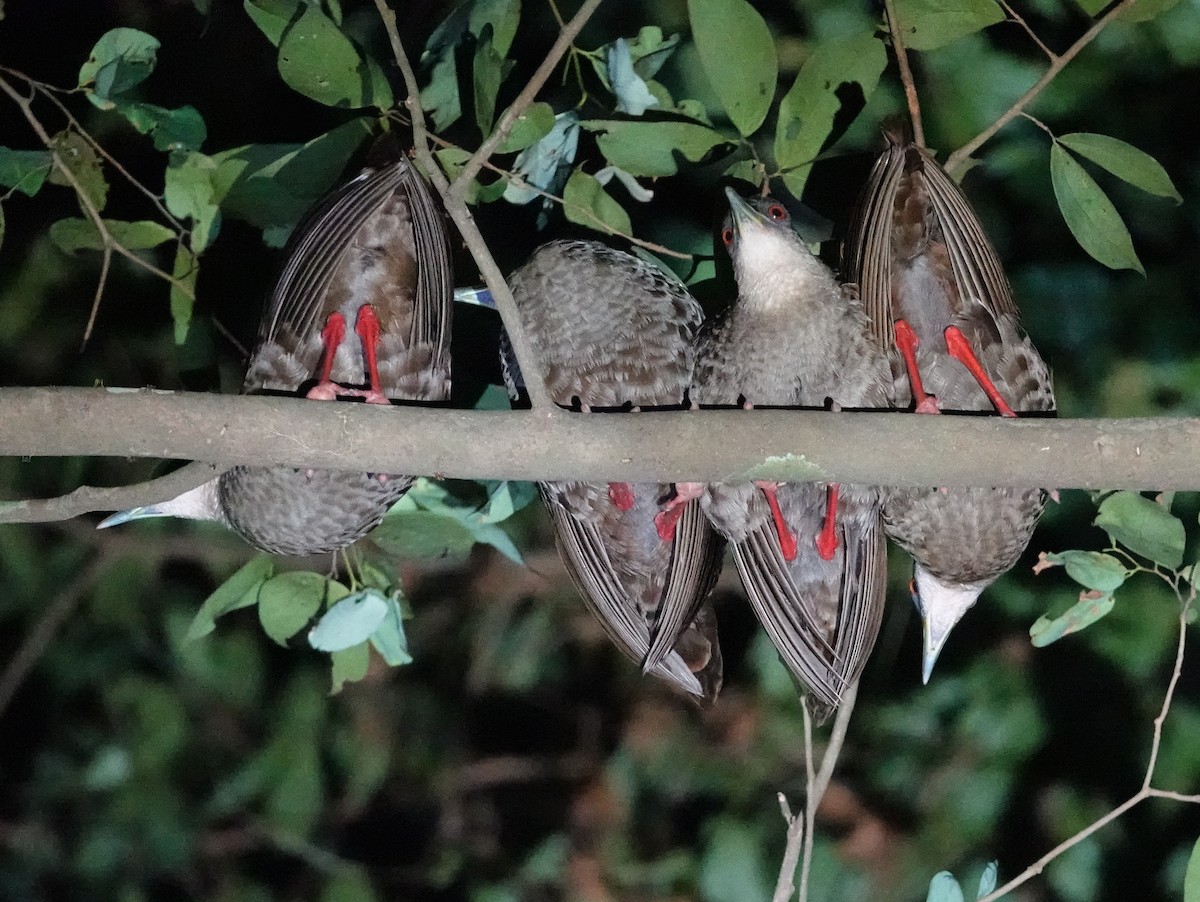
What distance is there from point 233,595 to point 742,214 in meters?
1.21

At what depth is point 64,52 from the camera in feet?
8.52

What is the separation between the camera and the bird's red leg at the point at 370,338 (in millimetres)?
2064

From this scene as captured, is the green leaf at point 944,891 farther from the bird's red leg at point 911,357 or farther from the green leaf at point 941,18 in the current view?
the green leaf at point 941,18

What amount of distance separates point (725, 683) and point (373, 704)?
983mm

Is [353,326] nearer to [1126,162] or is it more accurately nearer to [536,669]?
[536,669]

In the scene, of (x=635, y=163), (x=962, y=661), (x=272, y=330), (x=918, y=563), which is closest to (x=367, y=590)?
(x=272, y=330)

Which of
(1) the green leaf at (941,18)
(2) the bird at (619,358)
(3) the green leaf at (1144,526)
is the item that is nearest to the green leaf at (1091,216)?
(1) the green leaf at (941,18)

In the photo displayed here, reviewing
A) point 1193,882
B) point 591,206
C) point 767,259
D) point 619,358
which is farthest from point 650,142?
point 1193,882

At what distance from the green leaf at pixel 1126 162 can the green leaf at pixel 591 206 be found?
2.48 feet

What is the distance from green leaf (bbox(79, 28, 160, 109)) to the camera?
188cm

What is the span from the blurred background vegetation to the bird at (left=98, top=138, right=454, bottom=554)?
169 mm

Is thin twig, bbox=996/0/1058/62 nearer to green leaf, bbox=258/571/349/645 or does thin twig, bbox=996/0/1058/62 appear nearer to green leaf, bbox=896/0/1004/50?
green leaf, bbox=896/0/1004/50

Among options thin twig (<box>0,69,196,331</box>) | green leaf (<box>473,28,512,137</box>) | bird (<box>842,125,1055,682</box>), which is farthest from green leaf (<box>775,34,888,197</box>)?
thin twig (<box>0,69,196,331</box>)

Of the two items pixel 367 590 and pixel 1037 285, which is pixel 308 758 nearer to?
pixel 367 590
